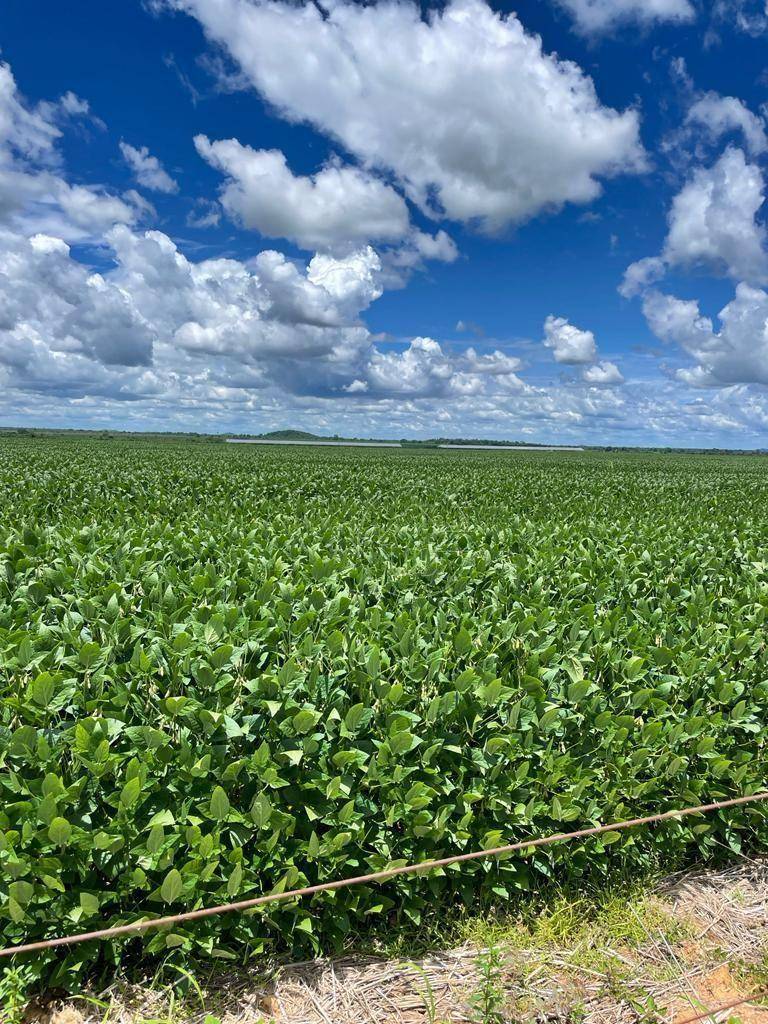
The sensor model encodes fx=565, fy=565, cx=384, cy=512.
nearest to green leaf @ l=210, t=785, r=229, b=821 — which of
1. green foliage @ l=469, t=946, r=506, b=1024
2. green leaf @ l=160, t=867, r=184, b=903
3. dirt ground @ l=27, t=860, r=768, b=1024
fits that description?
green leaf @ l=160, t=867, r=184, b=903

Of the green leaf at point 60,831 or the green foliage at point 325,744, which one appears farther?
the green foliage at point 325,744

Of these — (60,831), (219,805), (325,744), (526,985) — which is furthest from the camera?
(325,744)

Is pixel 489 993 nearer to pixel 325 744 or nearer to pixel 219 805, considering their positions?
pixel 325 744


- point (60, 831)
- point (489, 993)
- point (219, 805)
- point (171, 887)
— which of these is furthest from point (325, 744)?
point (489, 993)

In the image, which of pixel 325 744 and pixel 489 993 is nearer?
pixel 489 993

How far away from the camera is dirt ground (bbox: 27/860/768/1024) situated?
9.32 feet

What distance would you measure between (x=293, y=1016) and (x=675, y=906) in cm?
249

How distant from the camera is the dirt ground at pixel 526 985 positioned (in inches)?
112

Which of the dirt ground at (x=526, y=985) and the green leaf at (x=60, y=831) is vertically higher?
the green leaf at (x=60, y=831)

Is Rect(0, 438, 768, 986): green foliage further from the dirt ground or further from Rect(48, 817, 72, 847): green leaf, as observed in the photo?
the dirt ground

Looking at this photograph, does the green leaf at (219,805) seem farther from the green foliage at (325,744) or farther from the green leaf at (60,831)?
the green leaf at (60,831)

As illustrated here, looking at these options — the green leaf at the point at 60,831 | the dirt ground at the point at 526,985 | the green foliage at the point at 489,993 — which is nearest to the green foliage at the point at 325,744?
the green leaf at the point at 60,831

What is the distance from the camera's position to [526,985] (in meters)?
3.04

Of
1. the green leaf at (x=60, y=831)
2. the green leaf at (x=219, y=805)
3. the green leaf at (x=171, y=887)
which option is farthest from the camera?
the green leaf at (x=219, y=805)
